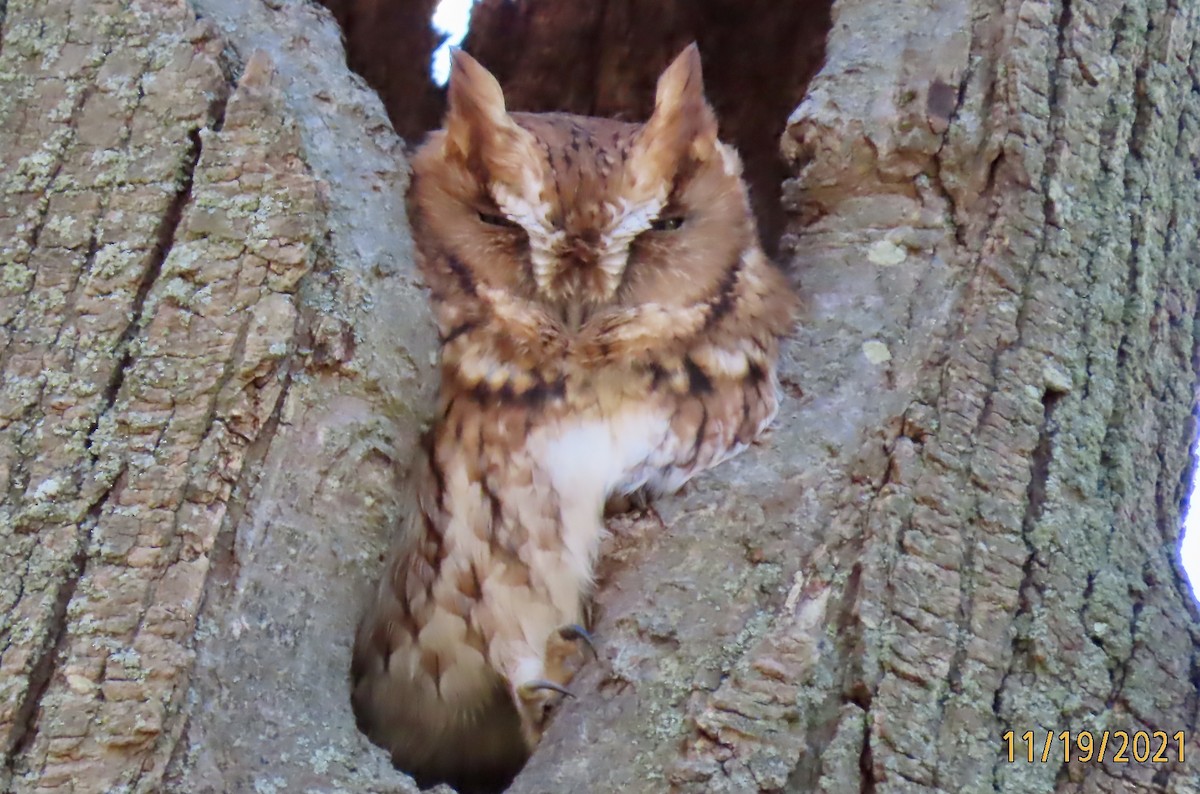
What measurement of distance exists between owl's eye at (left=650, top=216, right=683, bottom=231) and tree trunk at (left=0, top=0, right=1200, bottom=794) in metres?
0.21

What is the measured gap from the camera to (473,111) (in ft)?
5.71

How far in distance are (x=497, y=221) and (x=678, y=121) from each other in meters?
0.29

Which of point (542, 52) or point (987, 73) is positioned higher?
point (542, 52)

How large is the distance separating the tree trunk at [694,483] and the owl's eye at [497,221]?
0.15 metres

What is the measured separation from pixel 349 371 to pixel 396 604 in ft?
1.51

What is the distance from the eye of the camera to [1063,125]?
1667mm

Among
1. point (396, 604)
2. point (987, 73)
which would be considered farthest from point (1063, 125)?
point (396, 604)

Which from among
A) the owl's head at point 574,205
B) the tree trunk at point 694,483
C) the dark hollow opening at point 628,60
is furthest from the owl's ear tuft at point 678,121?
the dark hollow opening at point 628,60

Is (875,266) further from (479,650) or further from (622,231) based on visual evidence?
(479,650)

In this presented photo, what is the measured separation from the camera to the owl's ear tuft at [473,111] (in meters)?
1.72

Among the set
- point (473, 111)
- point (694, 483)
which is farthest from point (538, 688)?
point (473, 111)

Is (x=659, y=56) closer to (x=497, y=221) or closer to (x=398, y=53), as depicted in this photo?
(x=398, y=53)

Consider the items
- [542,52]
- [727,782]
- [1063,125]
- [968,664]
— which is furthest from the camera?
[542,52]

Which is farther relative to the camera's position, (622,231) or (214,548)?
(622,231)
